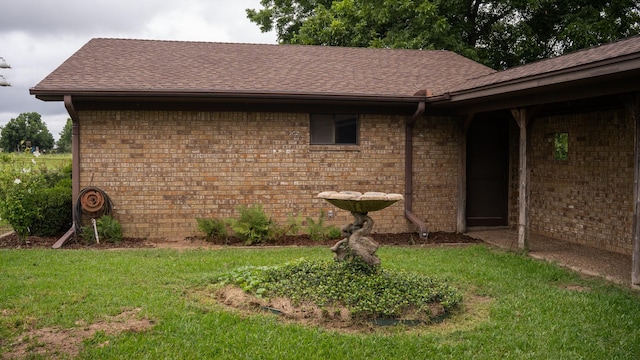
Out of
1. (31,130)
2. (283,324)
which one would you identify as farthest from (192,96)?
(31,130)

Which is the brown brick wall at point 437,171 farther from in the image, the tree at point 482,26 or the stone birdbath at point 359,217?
the tree at point 482,26

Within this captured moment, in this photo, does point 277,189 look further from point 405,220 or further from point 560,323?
point 560,323

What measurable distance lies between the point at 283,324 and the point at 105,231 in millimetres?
6031

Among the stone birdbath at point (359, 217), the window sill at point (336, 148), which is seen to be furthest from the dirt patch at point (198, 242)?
the stone birdbath at point (359, 217)

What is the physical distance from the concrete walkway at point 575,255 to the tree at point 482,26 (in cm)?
836

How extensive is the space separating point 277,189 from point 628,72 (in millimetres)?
6656

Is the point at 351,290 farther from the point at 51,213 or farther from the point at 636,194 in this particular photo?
the point at 51,213

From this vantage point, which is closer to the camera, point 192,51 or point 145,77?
point 145,77

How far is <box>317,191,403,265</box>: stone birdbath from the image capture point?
6.39 meters

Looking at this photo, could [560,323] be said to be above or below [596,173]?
below

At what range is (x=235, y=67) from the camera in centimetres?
1227

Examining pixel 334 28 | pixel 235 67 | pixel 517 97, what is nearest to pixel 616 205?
pixel 517 97

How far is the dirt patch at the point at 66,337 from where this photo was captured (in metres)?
4.90

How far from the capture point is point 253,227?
34.6 ft
